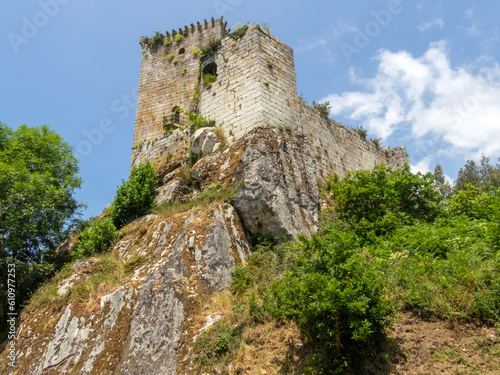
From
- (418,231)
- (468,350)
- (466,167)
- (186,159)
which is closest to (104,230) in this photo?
(186,159)

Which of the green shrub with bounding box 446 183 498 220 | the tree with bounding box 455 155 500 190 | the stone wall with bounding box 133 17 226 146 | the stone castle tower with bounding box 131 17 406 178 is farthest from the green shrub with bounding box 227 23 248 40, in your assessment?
the tree with bounding box 455 155 500 190

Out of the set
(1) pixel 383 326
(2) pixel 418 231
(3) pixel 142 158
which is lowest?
(1) pixel 383 326

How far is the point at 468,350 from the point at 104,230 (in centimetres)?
940

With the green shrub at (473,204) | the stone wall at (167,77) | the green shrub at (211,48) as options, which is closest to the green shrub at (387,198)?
the green shrub at (473,204)

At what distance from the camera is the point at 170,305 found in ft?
24.8

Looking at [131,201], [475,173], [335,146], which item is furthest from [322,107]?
[475,173]

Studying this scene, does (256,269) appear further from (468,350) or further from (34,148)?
(34,148)

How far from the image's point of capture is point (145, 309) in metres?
7.63

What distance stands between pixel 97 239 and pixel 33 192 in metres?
2.93

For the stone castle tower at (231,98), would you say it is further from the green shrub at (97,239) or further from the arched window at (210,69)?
the green shrub at (97,239)

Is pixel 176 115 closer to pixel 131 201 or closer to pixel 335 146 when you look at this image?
pixel 131 201

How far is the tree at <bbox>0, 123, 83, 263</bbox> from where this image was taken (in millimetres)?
11453

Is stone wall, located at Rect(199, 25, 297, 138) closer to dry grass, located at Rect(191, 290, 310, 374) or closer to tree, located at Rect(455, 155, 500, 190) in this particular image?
dry grass, located at Rect(191, 290, 310, 374)

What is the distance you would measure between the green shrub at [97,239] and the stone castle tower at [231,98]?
15.0 ft
